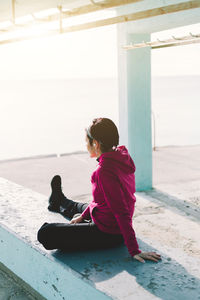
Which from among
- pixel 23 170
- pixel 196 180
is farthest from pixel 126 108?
pixel 23 170

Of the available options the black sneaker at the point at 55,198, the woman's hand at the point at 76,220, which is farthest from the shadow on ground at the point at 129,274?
the black sneaker at the point at 55,198

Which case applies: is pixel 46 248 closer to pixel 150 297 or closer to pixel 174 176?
pixel 150 297

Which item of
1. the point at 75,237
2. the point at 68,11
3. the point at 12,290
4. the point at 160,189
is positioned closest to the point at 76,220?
the point at 75,237

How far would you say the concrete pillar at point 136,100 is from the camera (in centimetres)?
668

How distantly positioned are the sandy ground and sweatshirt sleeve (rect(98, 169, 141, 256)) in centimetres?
35

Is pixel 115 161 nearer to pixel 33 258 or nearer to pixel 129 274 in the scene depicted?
pixel 129 274

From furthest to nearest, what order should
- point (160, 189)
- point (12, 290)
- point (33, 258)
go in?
point (160, 189) → point (12, 290) → point (33, 258)

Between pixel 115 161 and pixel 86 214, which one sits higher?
pixel 115 161

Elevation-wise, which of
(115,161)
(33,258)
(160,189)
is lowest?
(160,189)

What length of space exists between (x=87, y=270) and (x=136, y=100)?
4698 millimetres

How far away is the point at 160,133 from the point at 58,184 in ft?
49.6

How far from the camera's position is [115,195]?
2596 mm

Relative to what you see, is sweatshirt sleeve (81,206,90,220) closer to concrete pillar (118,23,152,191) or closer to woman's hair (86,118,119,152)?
woman's hair (86,118,119,152)

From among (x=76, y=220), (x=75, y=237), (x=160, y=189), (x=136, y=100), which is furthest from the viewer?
(x=160, y=189)
